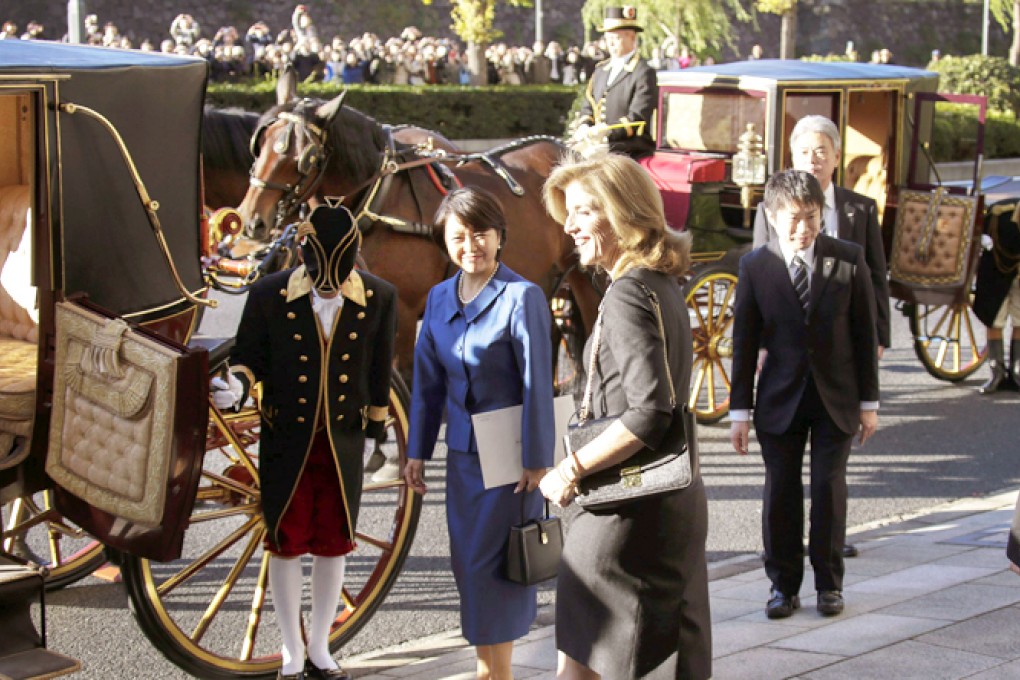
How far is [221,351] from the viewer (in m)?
4.75

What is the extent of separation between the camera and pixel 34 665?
3.48 m

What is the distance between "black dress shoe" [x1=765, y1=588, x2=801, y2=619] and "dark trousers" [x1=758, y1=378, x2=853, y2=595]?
0.03m

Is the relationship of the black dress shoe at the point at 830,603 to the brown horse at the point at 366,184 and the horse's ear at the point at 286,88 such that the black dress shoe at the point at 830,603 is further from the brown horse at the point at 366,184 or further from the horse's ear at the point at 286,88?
the horse's ear at the point at 286,88

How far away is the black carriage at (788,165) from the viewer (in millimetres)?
8953

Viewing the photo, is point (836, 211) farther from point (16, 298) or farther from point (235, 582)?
point (16, 298)

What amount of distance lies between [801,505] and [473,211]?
1.87 metres

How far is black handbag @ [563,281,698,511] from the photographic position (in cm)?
344

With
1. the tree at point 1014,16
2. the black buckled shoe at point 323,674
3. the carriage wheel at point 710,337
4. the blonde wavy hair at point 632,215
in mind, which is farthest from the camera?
the tree at point 1014,16

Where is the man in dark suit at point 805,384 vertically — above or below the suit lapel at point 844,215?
below

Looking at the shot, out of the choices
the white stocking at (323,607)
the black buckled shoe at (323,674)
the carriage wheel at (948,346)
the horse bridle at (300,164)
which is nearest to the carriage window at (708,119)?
the carriage wheel at (948,346)

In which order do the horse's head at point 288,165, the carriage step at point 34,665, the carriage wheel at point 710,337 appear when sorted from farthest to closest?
the carriage wheel at point 710,337 → the horse's head at point 288,165 → the carriage step at point 34,665

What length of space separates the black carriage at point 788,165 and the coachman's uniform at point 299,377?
426cm

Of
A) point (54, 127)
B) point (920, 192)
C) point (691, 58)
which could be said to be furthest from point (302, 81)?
point (54, 127)

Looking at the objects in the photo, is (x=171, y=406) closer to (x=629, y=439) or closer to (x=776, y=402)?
(x=629, y=439)
